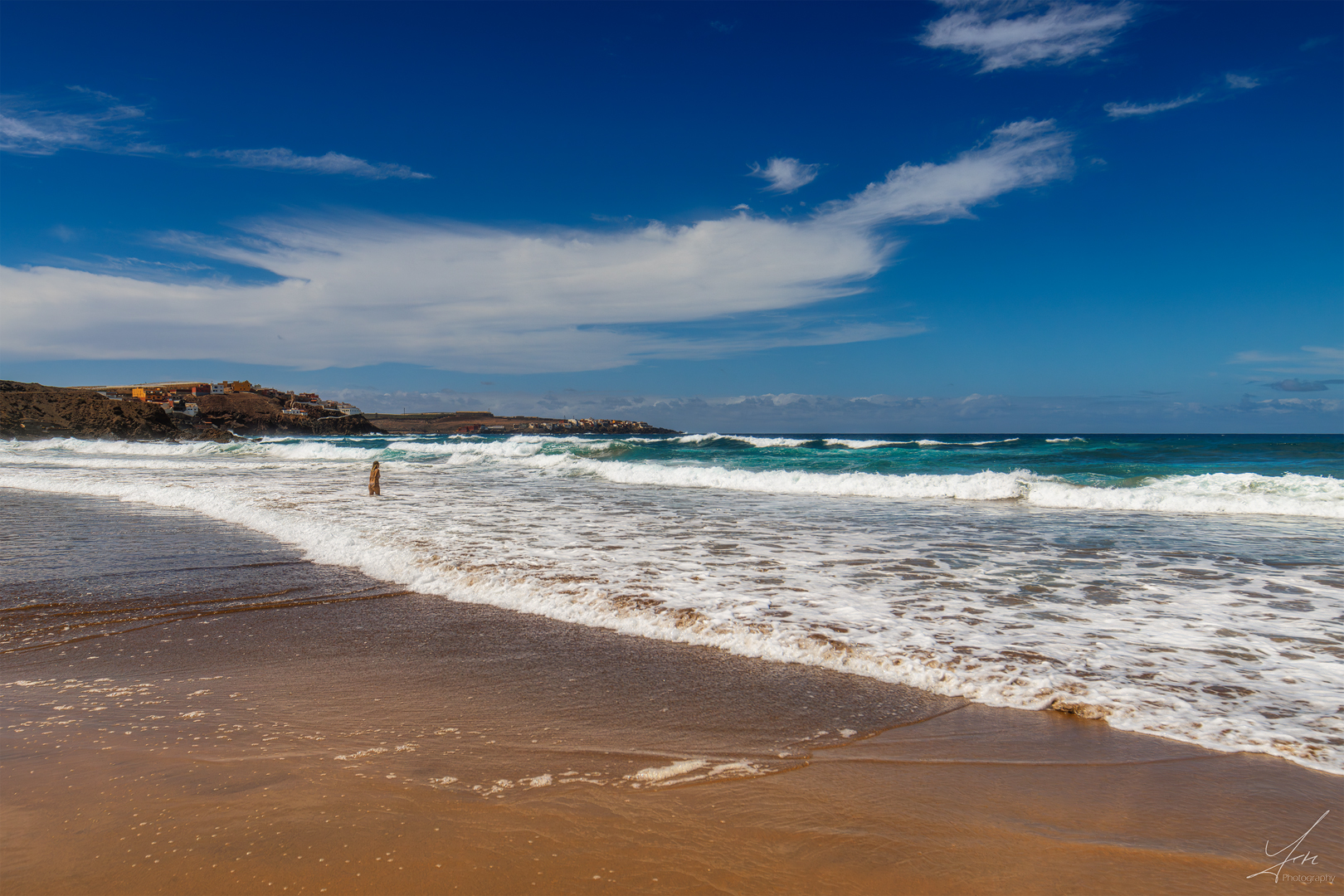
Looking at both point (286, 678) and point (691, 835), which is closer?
point (691, 835)

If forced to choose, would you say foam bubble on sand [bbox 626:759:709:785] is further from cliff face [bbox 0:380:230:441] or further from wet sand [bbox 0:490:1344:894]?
cliff face [bbox 0:380:230:441]

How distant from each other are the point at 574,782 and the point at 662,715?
837mm

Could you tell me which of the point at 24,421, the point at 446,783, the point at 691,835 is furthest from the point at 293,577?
the point at 24,421

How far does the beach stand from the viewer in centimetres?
231

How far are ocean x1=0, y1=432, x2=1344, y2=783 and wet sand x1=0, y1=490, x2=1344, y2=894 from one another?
277 mm

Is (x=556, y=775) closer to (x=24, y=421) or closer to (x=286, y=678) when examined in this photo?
(x=286, y=678)

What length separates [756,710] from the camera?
3645mm

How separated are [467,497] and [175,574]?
295 inches

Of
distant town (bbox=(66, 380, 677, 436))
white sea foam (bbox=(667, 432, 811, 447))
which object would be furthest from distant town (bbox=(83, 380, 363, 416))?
white sea foam (bbox=(667, 432, 811, 447))

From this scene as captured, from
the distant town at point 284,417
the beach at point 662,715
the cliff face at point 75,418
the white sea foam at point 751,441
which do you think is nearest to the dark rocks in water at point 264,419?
the distant town at point 284,417

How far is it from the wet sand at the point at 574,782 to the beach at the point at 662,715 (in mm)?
16

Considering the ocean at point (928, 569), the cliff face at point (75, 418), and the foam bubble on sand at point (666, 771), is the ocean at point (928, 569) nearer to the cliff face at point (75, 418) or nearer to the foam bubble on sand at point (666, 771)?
the foam bubble on sand at point (666, 771)

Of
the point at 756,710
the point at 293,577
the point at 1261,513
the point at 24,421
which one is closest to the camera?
the point at 756,710

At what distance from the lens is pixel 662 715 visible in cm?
356
